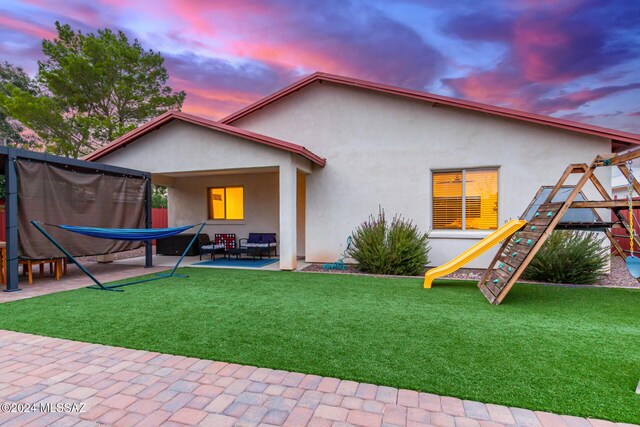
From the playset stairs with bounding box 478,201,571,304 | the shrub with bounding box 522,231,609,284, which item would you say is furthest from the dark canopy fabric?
the shrub with bounding box 522,231,609,284

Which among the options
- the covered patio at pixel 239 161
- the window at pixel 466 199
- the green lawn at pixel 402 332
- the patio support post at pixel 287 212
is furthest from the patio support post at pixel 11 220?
the window at pixel 466 199

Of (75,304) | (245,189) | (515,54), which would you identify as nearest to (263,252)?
(245,189)

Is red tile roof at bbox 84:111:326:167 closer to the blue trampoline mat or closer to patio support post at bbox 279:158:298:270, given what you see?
patio support post at bbox 279:158:298:270

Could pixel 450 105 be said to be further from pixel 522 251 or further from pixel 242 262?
pixel 242 262

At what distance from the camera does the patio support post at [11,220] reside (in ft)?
19.1

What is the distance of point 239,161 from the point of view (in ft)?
26.7

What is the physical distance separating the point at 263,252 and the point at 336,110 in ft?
16.4

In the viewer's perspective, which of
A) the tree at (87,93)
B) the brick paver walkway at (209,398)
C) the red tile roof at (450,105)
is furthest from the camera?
the tree at (87,93)

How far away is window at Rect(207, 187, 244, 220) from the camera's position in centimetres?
1153

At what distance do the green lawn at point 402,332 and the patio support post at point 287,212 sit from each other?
197cm

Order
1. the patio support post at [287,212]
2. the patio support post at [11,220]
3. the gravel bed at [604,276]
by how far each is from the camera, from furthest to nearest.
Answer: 1. the patio support post at [287,212]
2. the gravel bed at [604,276]
3. the patio support post at [11,220]

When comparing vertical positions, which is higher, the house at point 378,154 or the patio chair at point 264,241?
the house at point 378,154

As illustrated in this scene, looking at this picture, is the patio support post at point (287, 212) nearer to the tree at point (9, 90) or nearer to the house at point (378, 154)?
the house at point (378, 154)

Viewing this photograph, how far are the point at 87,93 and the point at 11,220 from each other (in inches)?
606
